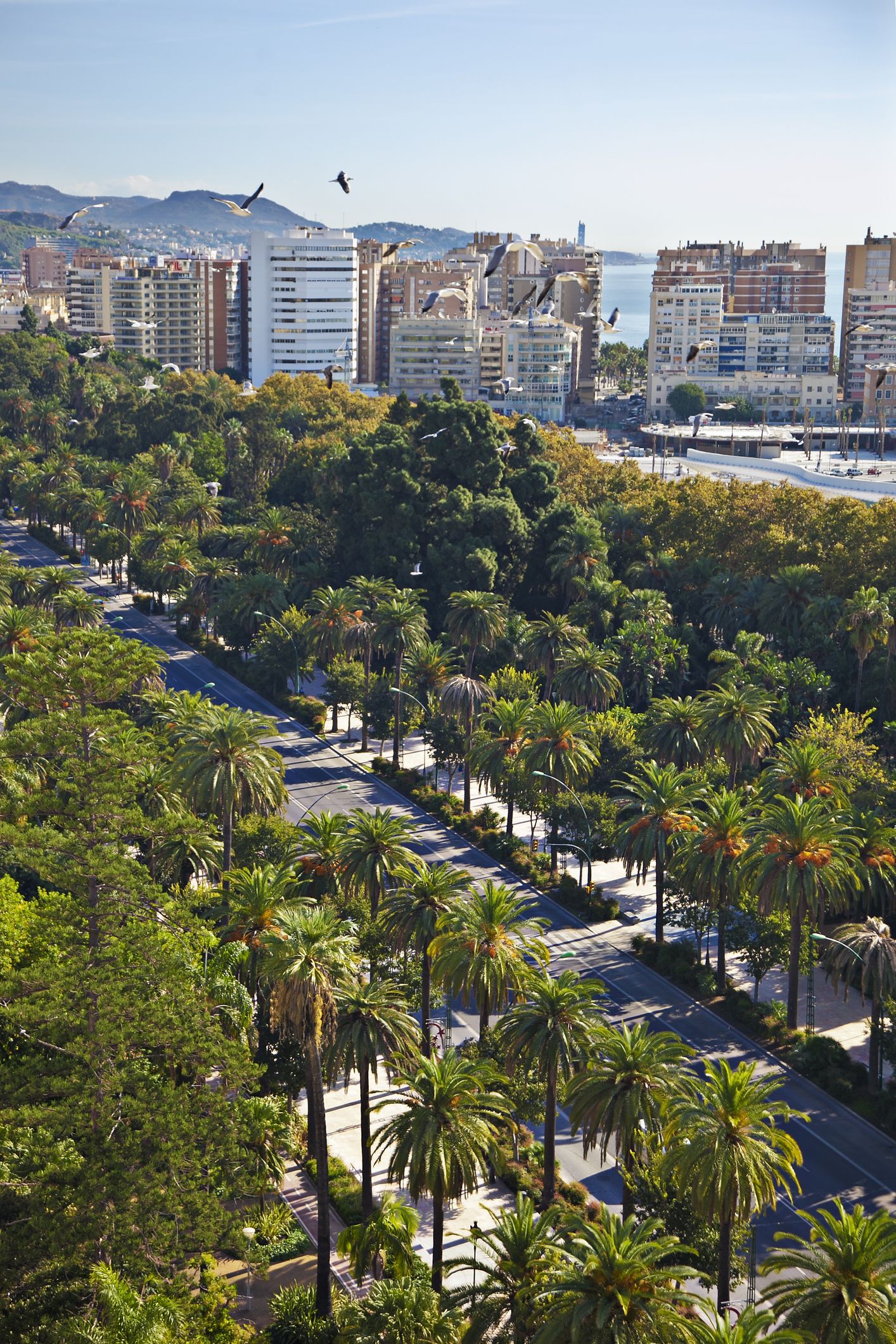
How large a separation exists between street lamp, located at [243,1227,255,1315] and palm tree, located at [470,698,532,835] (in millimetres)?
26890

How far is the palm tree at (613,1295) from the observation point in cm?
2798

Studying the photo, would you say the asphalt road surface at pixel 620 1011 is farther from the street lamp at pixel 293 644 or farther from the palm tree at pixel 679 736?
the palm tree at pixel 679 736

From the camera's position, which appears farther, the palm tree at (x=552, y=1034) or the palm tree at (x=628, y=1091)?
the palm tree at (x=552, y=1034)

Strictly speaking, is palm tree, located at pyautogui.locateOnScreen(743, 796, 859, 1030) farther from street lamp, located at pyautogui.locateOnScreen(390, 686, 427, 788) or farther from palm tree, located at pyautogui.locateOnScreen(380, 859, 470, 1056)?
street lamp, located at pyautogui.locateOnScreen(390, 686, 427, 788)

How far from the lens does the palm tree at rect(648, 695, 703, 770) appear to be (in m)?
61.4

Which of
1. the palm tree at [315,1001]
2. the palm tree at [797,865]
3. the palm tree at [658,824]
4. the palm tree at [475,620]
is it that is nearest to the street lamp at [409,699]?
the palm tree at [475,620]

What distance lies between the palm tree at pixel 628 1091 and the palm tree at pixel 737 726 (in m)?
22.7

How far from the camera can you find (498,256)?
79.2m

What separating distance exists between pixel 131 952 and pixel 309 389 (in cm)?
11333

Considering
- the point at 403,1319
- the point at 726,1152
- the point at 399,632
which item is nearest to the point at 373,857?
the point at 726,1152

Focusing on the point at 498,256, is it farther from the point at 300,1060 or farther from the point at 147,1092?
the point at 147,1092

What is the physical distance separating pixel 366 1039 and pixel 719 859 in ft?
53.1

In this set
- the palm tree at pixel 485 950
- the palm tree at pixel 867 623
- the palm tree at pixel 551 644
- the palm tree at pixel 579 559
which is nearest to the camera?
the palm tree at pixel 485 950

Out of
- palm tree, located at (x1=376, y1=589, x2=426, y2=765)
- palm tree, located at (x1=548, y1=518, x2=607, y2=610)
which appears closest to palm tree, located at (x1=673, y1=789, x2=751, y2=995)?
palm tree, located at (x1=376, y1=589, x2=426, y2=765)
